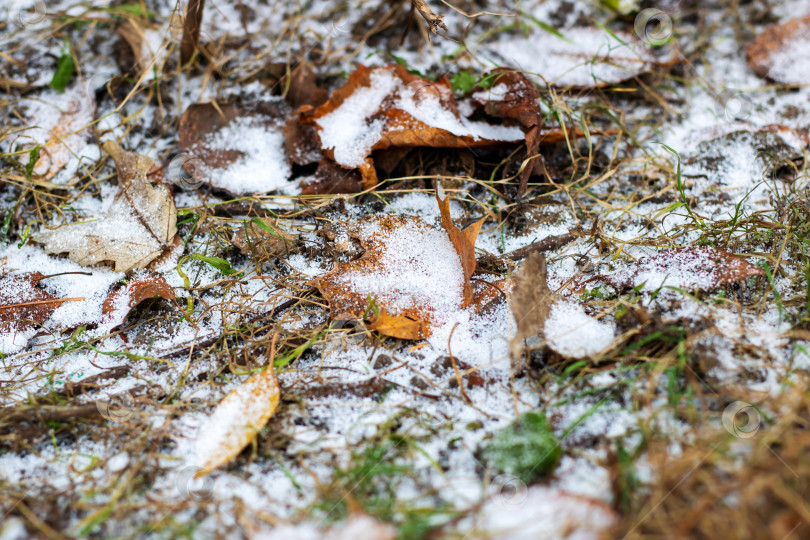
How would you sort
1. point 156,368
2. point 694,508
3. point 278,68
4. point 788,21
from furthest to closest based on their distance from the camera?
point 788,21
point 278,68
point 156,368
point 694,508

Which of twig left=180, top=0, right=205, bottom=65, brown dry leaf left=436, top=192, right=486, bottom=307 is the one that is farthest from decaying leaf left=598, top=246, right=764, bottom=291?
twig left=180, top=0, right=205, bottom=65

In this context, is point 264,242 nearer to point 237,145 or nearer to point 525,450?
point 237,145

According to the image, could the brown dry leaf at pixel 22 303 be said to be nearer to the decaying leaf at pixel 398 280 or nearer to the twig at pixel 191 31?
the decaying leaf at pixel 398 280

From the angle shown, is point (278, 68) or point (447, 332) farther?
point (278, 68)

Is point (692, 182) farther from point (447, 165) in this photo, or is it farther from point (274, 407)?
point (274, 407)

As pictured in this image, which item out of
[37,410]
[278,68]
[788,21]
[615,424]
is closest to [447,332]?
[615,424]

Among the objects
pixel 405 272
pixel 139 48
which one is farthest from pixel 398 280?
pixel 139 48

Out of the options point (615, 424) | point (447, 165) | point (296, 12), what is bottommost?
point (615, 424)

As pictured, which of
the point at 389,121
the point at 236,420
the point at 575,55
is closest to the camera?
the point at 236,420
